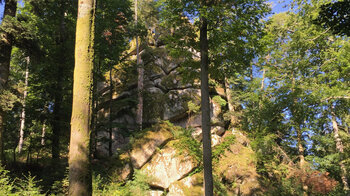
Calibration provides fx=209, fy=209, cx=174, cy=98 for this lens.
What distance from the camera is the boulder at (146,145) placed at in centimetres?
1164

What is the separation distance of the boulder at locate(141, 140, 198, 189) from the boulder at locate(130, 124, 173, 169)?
1.28 feet

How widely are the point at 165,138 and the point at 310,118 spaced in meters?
8.72

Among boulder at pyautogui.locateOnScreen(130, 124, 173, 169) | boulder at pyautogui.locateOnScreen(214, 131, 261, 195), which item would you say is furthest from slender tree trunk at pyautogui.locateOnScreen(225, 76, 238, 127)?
boulder at pyautogui.locateOnScreen(130, 124, 173, 169)

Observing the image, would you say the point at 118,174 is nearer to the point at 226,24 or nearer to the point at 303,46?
the point at 226,24

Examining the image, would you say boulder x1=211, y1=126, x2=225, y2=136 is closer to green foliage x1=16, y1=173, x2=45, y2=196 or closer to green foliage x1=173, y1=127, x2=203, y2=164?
green foliage x1=173, y1=127, x2=203, y2=164

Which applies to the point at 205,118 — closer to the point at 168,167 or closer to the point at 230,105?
the point at 168,167

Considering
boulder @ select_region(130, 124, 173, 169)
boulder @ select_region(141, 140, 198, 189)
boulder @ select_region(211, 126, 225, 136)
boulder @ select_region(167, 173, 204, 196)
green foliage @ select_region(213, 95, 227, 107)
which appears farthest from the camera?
green foliage @ select_region(213, 95, 227, 107)

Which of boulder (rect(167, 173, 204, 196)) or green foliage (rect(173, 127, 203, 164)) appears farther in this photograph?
boulder (rect(167, 173, 204, 196))

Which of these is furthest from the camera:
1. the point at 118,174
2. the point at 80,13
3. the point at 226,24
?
the point at 118,174

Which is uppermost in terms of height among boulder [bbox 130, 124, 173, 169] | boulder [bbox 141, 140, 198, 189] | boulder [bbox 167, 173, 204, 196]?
boulder [bbox 130, 124, 173, 169]

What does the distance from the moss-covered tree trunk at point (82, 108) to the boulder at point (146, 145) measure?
862cm

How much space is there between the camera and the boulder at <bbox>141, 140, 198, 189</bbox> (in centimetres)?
1097

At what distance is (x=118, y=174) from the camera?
35.9 ft

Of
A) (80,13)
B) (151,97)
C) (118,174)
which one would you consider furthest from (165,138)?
(80,13)
